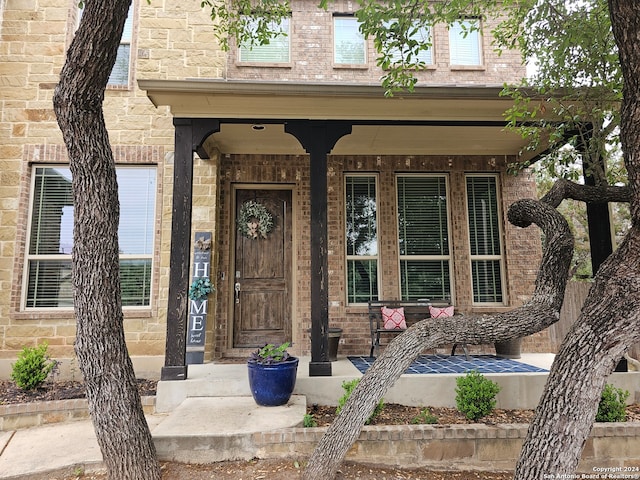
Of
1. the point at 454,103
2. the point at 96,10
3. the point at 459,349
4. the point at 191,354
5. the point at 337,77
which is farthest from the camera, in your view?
the point at 337,77

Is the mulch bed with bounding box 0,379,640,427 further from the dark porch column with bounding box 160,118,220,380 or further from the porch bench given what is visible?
the porch bench

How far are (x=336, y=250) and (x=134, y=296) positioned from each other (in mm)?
2802

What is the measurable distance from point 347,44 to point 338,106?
265cm

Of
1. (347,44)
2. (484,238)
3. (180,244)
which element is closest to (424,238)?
(484,238)

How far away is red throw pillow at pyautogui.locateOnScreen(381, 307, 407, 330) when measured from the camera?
5.36 meters

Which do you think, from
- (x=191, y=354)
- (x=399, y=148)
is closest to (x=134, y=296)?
(x=191, y=354)

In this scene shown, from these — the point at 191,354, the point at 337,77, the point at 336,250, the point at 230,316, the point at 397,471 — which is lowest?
the point at 397,471

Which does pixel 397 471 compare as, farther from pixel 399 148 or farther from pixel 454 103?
pixel 399 148

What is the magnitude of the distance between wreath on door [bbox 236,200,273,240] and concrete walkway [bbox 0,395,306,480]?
8.86ft

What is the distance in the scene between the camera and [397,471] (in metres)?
3.03

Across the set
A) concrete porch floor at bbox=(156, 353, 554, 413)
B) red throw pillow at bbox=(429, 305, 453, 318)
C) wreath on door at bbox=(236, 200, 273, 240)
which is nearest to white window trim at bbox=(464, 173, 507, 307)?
red throw pillow at bbox=(429, 305, 453, 318)

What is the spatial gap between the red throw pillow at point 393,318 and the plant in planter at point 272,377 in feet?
6.62

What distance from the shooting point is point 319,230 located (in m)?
4.27

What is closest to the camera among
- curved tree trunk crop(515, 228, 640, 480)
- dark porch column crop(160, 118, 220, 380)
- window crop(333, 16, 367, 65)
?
curved tree trunk crop(515, 228, 640, 480)
